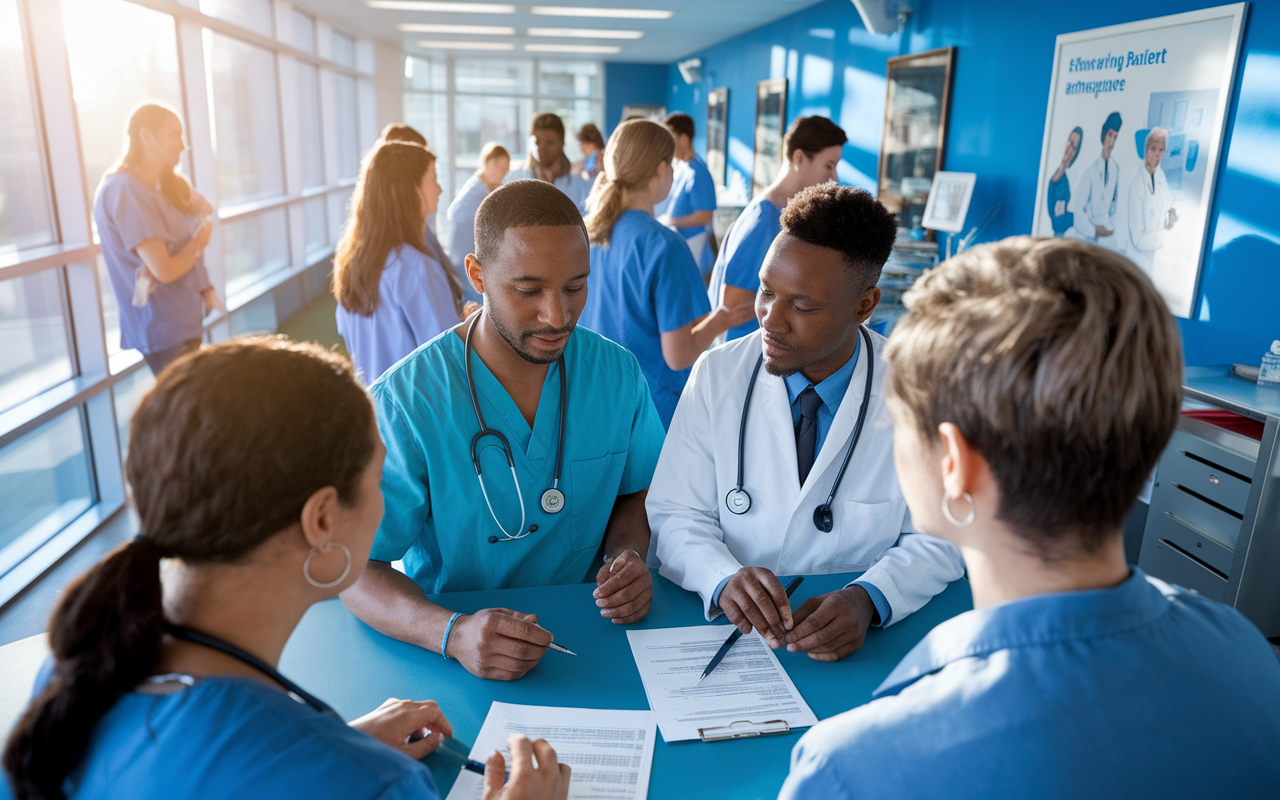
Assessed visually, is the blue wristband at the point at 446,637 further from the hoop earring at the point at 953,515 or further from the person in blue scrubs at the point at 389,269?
the person in blue scrubs at the point at 389,269

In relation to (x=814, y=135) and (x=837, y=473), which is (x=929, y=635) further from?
(x=814, y=135)

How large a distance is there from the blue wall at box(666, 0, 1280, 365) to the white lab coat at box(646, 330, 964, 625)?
1854mm

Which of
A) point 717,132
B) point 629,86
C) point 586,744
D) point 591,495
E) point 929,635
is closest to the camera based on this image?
point 929,635

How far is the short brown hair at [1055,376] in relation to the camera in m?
0.60

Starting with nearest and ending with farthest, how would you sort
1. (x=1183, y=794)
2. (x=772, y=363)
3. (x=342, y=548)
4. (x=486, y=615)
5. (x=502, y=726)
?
(x=1183, y=794) < (x=342, y=548) < (x=502, y=726) < (x=486, y=615) < (x=772, y=363)

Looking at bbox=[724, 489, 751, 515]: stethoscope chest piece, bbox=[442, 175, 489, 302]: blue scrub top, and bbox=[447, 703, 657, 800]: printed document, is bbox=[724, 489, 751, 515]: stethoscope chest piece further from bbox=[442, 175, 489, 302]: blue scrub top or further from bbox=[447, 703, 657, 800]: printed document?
bbox=[442, 175, 489, 302]: blue scrub top

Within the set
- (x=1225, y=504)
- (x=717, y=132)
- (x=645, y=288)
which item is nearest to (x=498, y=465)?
(x=645, y=288)

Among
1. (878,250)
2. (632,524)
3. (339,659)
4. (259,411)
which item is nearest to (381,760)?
(259,411)

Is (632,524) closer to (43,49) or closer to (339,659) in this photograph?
(339,659)

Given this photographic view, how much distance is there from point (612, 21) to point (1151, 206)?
6.28m

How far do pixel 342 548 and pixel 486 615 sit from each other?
356 millimetres

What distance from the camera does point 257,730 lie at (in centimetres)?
66

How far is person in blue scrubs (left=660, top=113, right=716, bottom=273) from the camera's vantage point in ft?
17.5

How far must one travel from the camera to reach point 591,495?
157cm
